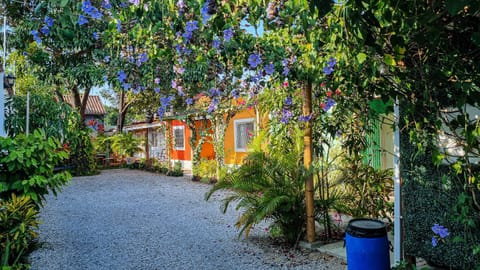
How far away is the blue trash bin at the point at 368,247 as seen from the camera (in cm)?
370

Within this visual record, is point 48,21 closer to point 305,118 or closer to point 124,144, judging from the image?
point 305,118

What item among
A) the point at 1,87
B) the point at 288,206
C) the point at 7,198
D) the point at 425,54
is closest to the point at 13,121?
the point at 1,87

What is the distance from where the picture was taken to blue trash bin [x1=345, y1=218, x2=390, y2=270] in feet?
12.1

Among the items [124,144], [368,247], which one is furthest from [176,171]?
[368,247]

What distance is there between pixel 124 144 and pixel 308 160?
49.7 ft

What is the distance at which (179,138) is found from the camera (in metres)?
18.4

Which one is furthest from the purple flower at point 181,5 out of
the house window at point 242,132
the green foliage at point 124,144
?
the green foliage at point 124,144

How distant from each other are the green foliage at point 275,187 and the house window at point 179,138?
41.6 ft

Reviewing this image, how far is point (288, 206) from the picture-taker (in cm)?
512

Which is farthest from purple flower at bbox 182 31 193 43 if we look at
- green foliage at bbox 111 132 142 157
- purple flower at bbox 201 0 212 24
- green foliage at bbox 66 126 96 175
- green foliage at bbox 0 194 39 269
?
green foliage at bbox 111 132 142 157

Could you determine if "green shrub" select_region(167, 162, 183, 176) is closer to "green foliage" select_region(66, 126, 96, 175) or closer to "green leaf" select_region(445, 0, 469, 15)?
"green foliage" select_region(66, 126, 96, 175)

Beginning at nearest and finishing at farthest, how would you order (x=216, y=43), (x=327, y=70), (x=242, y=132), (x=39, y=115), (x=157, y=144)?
1. (x=216, y=43)
2. (x=327, y=70)
3. (x=39, y=115)
4. (x=242, y=132)
5. (x=157, y=144)

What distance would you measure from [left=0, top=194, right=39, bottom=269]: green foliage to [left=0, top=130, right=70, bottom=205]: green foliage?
0.52 feet

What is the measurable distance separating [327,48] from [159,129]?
52.3 feet
